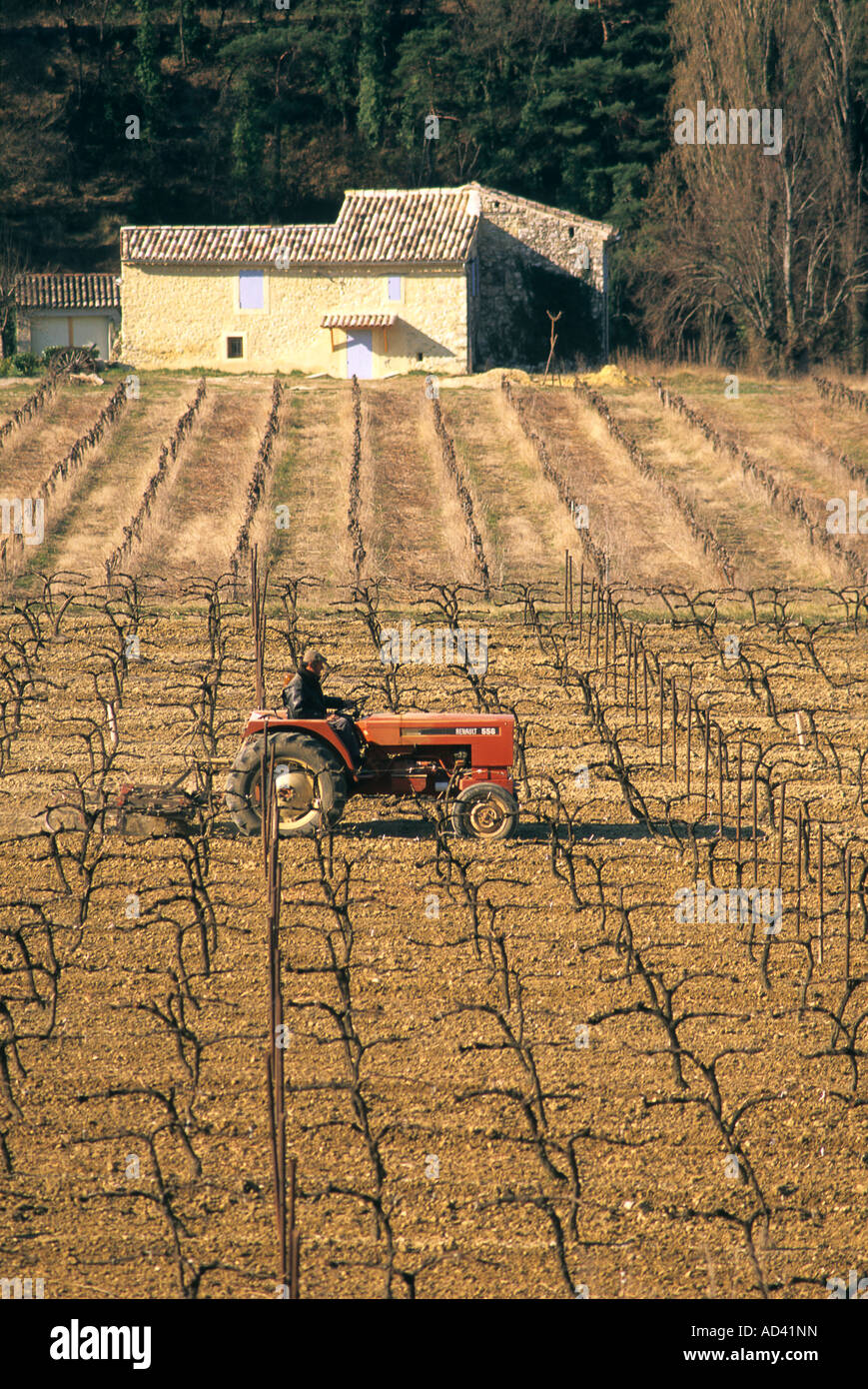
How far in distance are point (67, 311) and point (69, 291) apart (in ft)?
2.14

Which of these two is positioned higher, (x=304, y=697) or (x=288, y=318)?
(x=288, y=318)

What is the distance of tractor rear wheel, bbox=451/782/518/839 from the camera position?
12.7 meters

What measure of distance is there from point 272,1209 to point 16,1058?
2.07 meters

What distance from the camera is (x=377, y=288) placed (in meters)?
42.8

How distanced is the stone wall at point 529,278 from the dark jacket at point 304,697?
3345 cm

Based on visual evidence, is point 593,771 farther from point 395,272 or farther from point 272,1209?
point 395,272

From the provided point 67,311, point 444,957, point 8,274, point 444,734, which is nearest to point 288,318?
point 67,311

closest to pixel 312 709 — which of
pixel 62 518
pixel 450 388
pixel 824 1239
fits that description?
pixel 824 1239

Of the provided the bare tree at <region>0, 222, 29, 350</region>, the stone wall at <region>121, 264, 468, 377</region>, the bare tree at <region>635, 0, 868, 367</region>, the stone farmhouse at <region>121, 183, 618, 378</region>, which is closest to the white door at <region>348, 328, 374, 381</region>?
the stone farmhouse at <region>121, 183, 618, 378</region>

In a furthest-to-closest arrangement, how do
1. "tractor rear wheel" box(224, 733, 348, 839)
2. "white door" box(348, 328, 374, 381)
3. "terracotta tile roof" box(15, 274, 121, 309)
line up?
"terracotta tile roof" box(15, 274, 121, 309)
"white door" box(348, 328, 374, 381)
"tractor rear wheel" box(224, 733, 348, 839)

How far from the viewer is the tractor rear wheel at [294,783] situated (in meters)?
12.4

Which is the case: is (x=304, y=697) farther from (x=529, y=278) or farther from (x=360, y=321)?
(x=529, y=278)

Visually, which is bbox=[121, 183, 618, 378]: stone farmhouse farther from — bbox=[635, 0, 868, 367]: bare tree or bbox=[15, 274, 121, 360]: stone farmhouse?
bbox=[15, 274, 121, 360]: stone farmhouse

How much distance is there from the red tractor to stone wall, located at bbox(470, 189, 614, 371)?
109 feet
